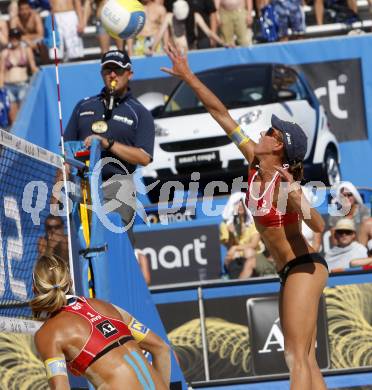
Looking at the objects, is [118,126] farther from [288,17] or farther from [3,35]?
[3,35]

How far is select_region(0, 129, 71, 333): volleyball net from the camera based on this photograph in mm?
7965

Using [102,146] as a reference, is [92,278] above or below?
below

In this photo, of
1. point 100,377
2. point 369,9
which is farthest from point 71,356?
point 369,9

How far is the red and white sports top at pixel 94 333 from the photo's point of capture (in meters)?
6.31

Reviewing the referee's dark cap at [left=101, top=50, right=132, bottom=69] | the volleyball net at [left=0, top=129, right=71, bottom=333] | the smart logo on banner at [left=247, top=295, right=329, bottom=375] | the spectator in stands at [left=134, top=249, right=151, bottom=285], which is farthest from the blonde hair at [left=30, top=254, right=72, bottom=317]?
the spectator in stands at [left=134, top=249, right=151, bottom=285]

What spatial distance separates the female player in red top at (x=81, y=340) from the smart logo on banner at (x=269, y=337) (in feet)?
14.2

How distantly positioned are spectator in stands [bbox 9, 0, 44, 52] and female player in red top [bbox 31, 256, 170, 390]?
39.0 ft

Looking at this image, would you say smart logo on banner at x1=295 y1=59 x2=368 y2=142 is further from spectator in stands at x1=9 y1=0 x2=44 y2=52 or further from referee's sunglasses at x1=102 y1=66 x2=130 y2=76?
referee's sunglasses at x1=102 y1=66 x2=130 y2=76

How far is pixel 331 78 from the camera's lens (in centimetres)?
1695

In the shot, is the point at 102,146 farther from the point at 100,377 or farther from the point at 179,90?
the point at 179,90

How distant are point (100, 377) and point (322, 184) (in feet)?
31.2

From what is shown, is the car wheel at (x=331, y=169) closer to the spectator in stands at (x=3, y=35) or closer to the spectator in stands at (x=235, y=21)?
the spectator in stands at (x=235, y=21)

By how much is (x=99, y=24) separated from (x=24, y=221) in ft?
29.7

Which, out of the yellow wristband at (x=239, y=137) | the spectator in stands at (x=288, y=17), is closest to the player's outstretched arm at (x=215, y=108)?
the yellow wristband at (x=239, y=137)
